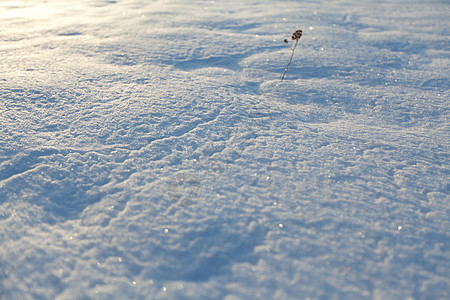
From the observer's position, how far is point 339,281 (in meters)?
0.92

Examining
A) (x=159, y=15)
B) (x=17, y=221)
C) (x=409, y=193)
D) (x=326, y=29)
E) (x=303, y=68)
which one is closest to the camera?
(x=17, y=221)

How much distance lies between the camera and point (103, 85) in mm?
1857

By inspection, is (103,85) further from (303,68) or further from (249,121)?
(303,68)

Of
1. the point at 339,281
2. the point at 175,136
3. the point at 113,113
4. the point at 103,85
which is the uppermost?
the point at 103,85

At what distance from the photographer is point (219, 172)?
1272 mm

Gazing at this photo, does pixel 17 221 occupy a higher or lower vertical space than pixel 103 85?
lower

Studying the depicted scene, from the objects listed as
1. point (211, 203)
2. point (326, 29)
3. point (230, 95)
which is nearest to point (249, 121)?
point (230, 95)

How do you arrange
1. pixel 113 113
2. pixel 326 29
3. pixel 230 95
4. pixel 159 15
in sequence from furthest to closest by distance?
1. pixel 159 15
2. pixel 326 29
3. pixel 230 95
4. pixel 113 113

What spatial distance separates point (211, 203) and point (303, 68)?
163cm

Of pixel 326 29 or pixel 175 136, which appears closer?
pixel 175 136

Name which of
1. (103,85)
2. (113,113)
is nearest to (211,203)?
(113,113)

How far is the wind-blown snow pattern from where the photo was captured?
931 mm

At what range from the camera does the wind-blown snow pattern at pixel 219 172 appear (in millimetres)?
931

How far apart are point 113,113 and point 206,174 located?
72cm
